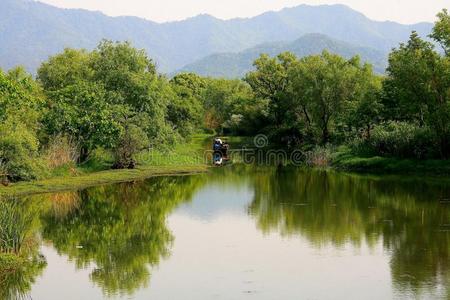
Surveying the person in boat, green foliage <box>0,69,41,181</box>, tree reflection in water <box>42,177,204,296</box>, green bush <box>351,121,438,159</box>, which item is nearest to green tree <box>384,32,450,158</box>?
green bush <box>351,121,438,159</box>

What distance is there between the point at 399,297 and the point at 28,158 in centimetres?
2591

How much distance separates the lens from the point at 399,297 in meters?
17.5

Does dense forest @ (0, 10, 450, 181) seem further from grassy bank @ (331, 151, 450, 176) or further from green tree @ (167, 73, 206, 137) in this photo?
green tree @ (167, 73, 206, 137)

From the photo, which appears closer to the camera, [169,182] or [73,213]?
[73,213]

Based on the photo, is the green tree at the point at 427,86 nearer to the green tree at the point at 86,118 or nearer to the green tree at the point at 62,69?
the green tree at the point at 86,118

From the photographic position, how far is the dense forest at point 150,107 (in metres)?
39.7

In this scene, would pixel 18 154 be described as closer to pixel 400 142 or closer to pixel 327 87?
pixel 400 142

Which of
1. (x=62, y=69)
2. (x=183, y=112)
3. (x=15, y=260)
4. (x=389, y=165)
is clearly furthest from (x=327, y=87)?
(x=15, y=260)

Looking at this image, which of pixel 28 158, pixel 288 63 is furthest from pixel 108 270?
pixel 288 63

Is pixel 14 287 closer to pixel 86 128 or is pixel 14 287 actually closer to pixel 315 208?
pixel 315 208

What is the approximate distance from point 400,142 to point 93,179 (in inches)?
927

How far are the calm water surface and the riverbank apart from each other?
1041 mm

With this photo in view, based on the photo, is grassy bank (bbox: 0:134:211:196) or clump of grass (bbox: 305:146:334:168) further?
clump of grass (bbox: 305:146:334:168)

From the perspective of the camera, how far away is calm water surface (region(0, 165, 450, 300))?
1912 centimetres
